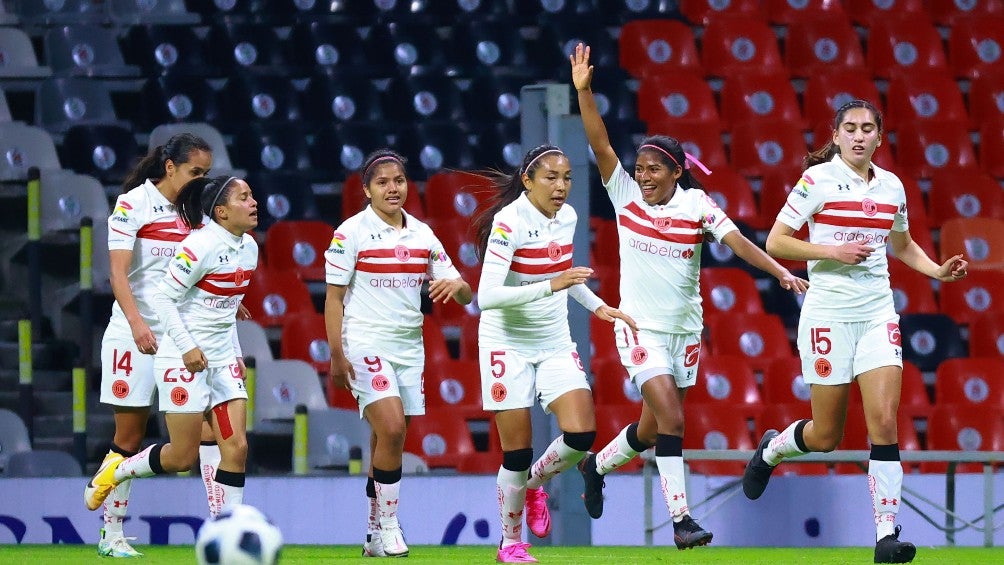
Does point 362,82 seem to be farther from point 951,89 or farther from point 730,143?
point 951,89

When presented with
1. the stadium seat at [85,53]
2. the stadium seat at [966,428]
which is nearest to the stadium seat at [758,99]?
the stadium seat at [966,428]

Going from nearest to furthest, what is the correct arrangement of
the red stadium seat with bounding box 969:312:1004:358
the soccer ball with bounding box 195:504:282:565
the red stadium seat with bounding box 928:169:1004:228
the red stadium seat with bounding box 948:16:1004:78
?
the soccer ball with bounding box 195:504:282:565 < the red stadium seat with bounding box 969:312:1004:358 < the red stadium seat with bounding box 928:169:1004:228 < the red stadium seat with bounding box 948:16:1004:78

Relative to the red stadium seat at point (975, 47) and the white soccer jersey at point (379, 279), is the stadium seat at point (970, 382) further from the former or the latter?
the white soccer jersey at point (379, 279)

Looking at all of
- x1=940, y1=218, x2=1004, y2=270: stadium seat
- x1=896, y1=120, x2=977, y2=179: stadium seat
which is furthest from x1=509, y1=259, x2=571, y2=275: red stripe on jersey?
x1=896, y1=120, x2=977, y2=179: stadium seat

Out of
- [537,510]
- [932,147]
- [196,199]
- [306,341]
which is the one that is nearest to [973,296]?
[932,147]

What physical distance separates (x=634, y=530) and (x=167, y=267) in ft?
11.1

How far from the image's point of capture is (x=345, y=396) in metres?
11.4

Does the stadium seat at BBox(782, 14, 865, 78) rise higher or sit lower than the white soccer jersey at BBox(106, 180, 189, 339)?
higher

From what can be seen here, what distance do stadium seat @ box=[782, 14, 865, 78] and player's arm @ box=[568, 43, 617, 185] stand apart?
6.82m

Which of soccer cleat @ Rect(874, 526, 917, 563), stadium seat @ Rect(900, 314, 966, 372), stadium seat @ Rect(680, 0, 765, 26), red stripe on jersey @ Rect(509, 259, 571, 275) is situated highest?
stadium seat @ Rect(680, 0, 765, 26)

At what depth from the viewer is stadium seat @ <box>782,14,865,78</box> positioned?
14297 mm

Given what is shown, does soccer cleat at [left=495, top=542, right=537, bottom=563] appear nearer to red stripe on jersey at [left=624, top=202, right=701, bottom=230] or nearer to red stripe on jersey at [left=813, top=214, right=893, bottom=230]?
red stripe on jersey at [left=624, top=202, right=701, bottom=230]

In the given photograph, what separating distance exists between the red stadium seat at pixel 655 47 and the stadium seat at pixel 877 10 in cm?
158

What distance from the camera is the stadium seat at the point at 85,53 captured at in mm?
13727
